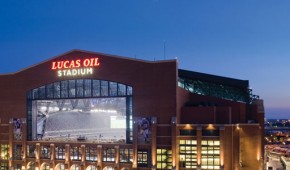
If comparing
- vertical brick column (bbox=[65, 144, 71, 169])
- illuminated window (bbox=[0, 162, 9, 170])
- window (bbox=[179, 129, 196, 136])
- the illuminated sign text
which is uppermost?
the illuminated sign text

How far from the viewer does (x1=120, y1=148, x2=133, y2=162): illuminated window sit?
6750 centimetres

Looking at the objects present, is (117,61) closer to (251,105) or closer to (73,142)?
(73,142)

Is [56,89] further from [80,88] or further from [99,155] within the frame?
[99,155]

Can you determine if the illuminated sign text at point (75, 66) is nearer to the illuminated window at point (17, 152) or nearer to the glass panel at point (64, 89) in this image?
the glass panel at point (64, 89)

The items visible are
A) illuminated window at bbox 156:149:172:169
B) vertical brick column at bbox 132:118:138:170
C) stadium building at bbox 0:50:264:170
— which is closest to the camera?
stadium building at bbox 0:50:264:170

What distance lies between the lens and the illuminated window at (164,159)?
6400 centimetres

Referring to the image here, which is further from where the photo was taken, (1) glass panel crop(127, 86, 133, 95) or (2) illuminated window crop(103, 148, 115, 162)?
(2) illuminated window crop(103, 148, 115, 162)

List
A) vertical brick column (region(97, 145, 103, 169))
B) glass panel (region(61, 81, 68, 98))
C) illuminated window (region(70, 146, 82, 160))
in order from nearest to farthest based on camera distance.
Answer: vertical brick column (region(97, 145, 103, 169)), illuminated window (region(70, 146, 82, 160)), glass panel (region(61, 81, 68, 98))

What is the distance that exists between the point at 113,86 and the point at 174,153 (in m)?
16.4

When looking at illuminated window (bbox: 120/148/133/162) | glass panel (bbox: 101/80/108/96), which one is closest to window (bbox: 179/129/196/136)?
illuminated window (bbox: 120/148/133/162)

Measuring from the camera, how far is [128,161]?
67.6m

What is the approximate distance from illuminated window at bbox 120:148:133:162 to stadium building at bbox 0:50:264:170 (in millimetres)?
173

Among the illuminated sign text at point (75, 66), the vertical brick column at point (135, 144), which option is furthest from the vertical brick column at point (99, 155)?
the illuminated sign text at point (75, 66)

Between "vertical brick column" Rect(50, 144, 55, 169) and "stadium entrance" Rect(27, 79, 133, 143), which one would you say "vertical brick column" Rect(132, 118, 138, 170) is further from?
"vertical brick column" Rect(50, 144, 55, 169)
